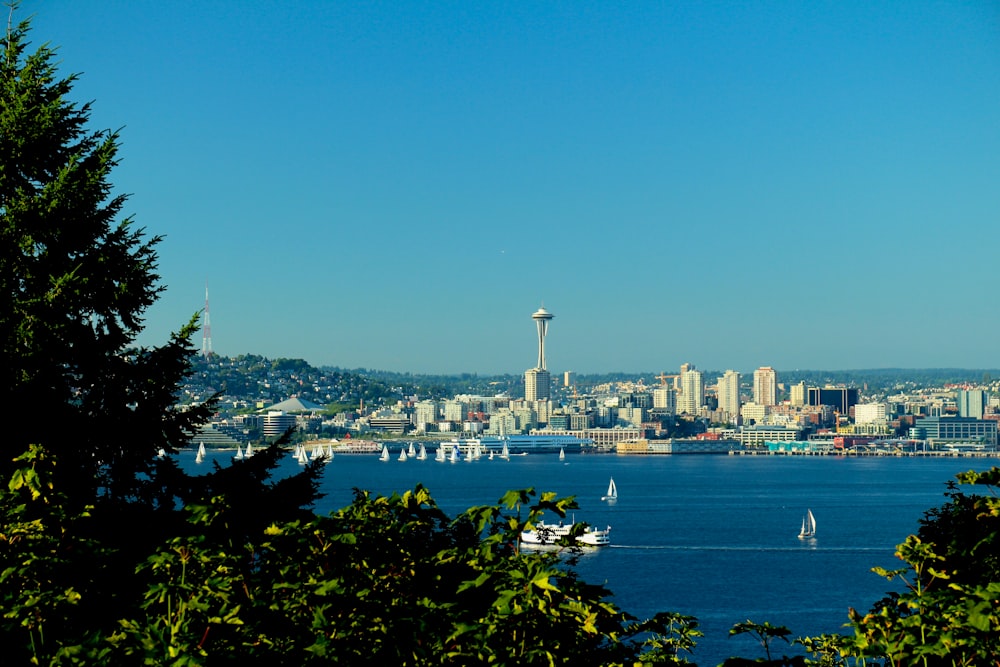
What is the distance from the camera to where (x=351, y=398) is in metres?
182

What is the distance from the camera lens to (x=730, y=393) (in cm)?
17225

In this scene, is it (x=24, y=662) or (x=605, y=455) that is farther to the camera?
(x=605, y=455)

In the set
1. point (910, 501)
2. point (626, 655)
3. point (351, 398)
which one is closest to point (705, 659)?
point (626, 655)

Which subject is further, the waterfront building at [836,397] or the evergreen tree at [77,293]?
the waterfront building at [836,397]

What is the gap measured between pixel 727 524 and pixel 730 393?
128097 mm

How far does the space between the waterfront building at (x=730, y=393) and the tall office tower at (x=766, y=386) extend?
6.80m

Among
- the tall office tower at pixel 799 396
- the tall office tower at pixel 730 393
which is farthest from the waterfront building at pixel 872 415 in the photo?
the tall office tower at pixel 730 393

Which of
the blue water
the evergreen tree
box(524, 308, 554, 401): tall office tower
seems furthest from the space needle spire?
the evergreen tree

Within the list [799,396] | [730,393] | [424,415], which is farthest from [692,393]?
[424,415]

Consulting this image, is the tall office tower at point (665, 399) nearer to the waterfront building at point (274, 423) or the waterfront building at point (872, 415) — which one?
the waterfront building at point (872, 415)

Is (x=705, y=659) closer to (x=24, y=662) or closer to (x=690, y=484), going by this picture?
(x=24, y=662)

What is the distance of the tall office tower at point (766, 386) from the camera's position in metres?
179

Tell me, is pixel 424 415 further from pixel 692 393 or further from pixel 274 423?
pixel 692 393

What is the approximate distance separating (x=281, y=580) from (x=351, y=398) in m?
179
